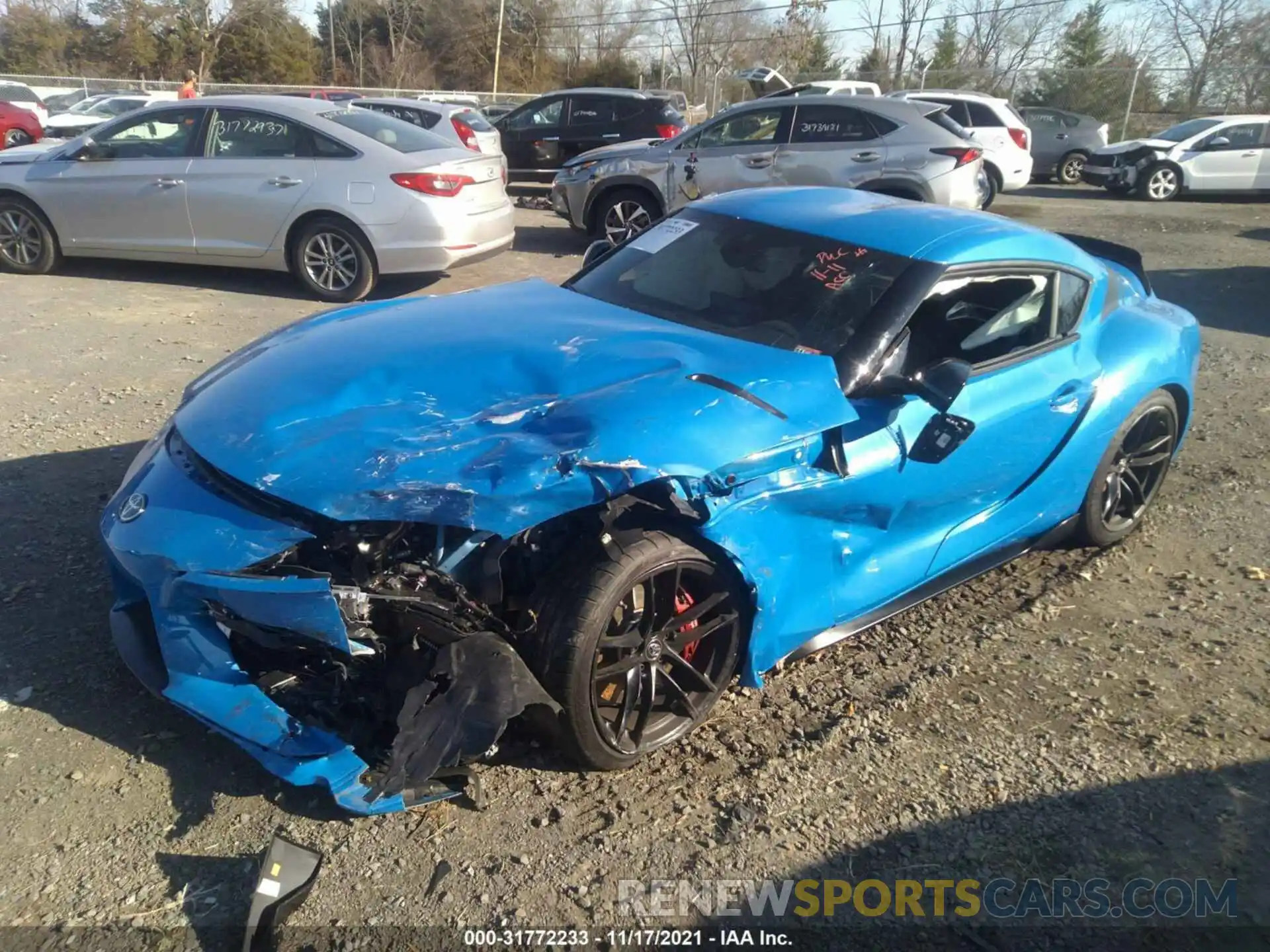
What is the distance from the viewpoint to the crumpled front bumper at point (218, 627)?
8.19 feet

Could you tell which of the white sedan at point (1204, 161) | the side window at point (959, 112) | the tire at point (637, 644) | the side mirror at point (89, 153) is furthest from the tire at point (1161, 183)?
the tire at point (637, 644)

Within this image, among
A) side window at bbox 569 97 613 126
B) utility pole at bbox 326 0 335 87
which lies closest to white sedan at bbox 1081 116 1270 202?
side window at bbox 569 97 613 126

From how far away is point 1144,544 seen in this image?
456cm

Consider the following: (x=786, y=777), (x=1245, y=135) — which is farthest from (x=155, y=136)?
(x=1245, y=135)

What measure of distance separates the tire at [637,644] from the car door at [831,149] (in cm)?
815

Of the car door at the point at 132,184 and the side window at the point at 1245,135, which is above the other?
the side window at the point at 1245,135

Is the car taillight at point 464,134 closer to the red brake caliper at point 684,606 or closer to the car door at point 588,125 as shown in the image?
the car door at point 588,125

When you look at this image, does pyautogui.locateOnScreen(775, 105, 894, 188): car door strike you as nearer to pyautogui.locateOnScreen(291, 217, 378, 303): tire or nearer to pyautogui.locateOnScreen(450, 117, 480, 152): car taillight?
pyautogui.locateOnScreen(450, 117, 480, 152): car taillight

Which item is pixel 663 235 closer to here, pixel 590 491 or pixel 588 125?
pixel 590 491

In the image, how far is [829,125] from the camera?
34.0 ft

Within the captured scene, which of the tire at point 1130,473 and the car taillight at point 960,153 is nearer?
the tire at point 1130,473

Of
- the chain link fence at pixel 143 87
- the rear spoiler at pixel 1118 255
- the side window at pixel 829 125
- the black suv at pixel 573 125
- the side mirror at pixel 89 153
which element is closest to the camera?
the rear spoiler at pixel 1118 255

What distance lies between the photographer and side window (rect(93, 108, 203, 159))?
805 cm

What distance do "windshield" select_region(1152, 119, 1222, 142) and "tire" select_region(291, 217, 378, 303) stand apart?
15.9 m
